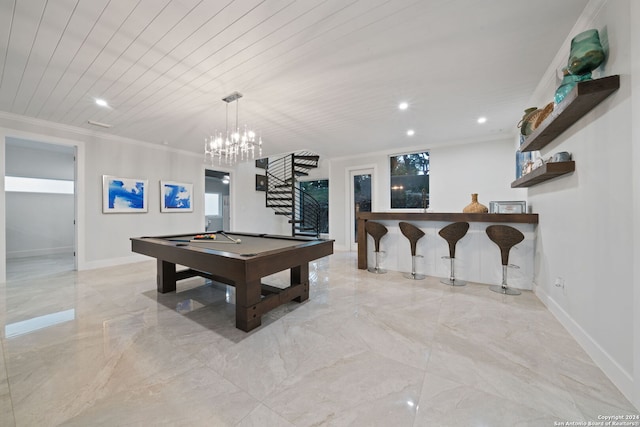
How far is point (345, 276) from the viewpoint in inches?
158

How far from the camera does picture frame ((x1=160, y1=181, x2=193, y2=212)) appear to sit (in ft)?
18.7

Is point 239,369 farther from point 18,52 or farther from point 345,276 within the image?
point 18,52

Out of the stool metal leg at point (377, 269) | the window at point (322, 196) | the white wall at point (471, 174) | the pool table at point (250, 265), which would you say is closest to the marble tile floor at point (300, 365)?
the pool table at point (250, 265)

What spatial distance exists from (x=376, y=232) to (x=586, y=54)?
3.07 metres

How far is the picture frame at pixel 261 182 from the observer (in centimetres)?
812

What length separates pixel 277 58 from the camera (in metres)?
2.43

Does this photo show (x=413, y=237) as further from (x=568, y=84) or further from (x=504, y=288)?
(x=568, y=84)

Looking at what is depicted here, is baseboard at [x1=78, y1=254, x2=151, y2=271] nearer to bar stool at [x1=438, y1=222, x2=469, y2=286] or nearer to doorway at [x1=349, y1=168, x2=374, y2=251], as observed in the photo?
doorway at [x1=349, y1=168, x2=374, y2=251]

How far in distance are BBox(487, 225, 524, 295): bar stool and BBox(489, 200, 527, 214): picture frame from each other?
50cm

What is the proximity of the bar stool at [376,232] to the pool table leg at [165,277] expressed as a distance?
313cm

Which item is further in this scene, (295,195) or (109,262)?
(295,195)

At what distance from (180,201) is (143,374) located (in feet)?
17.0

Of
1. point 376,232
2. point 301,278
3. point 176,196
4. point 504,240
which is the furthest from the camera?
point 176,196

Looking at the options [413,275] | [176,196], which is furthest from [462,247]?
[176,196]
